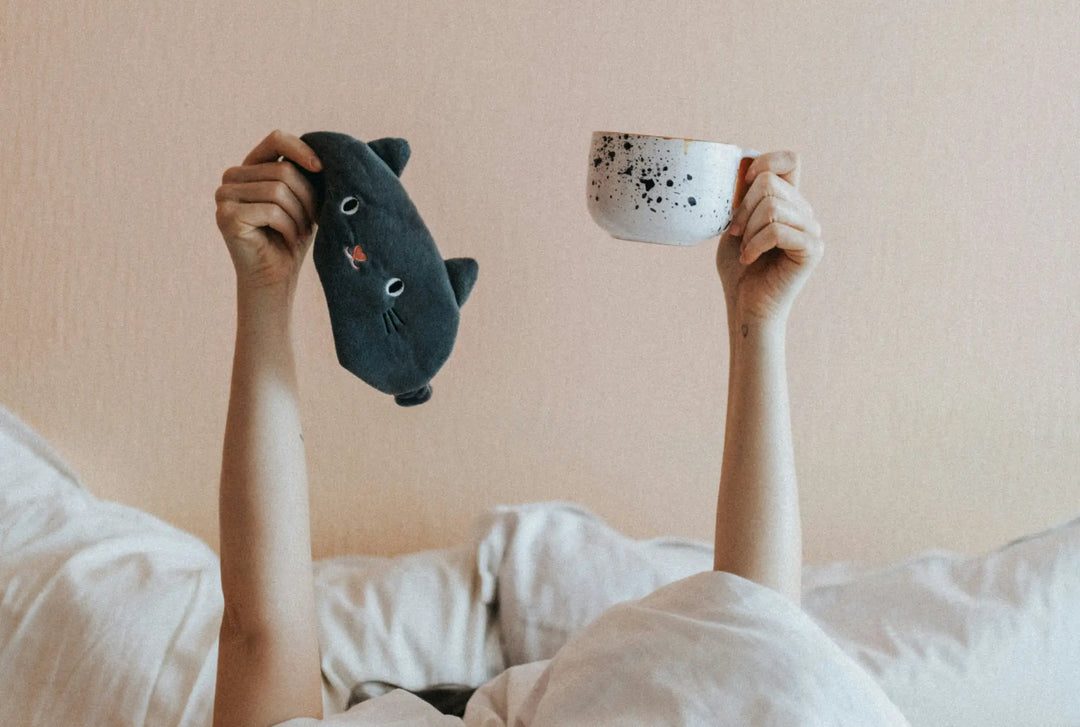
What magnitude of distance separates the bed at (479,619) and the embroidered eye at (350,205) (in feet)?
1.30

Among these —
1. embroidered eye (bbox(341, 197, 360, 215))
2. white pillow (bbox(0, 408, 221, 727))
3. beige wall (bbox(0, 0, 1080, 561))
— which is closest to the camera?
embroidered eye (bbox(341, 197, 360, 215))

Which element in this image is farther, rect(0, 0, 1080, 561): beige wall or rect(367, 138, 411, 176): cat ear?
rect(0, 0, 1080, 561): beige wall

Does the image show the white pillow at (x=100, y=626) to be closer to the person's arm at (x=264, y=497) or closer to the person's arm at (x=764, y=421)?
the person's arm at (x=264, y=497)

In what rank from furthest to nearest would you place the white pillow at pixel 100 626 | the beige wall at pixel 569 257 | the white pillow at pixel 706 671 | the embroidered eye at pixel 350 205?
the beige wall at pixel 569 257, the white pillow at pixel 100 626, the embroidered eye at pixel 350 205, the white pillow at pixel 706 671

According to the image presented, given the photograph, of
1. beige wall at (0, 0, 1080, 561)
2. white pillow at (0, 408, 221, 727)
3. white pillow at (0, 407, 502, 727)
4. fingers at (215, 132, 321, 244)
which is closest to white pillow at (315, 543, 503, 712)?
white pillow at (0, 407, 502, 727)

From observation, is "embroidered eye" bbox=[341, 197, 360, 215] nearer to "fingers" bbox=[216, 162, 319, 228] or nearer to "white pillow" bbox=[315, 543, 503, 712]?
"fingers" bbox=[216, 162, 319, 228]

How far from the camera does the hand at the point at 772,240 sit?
72 cm

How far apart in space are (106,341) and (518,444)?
20.8 inches

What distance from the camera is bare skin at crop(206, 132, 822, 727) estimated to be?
708 mm

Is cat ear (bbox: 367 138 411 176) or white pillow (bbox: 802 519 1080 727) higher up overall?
cat ear (bbox: 367 138 411 176)

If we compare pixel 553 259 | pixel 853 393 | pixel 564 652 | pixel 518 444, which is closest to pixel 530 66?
pixel 553 259

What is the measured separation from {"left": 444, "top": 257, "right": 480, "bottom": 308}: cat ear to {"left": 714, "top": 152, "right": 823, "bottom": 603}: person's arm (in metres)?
0.21

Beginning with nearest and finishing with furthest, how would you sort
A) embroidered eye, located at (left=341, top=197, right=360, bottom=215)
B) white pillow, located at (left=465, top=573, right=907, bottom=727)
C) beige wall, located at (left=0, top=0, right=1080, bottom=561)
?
white pillow, located at (left=465, top=573, right=907, bottom=727) → embroidered eye, located at (left=341, top=197, right=360, bottom=215) → beige wall, located at (left=0, top=0, right=1080, bottom=561)

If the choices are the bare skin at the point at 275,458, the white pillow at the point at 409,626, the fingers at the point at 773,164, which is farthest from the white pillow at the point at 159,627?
the fingers at the point at 773,164
